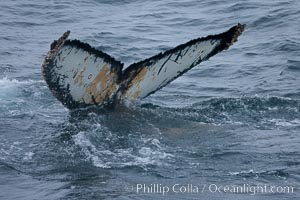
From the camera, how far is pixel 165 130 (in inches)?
338

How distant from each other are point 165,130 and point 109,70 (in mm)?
1086

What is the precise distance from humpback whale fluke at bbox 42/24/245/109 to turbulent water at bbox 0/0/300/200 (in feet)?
1.12

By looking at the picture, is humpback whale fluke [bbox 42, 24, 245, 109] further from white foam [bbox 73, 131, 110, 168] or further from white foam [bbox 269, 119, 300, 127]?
white foam [bbox 269, 119, 300, 127]

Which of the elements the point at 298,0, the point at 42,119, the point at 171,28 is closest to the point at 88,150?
the point at 42,119

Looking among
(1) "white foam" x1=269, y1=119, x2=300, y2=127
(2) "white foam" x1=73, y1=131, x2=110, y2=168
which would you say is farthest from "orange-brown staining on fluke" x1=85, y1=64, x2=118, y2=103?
(1) "white foam" x1=269, y1=119, x2=300, y2=127

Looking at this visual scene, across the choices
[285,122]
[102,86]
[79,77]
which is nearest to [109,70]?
[102,86]

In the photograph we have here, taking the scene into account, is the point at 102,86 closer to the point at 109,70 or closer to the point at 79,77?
the point at 109,70

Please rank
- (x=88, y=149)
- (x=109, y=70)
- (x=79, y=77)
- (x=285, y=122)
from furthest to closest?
1. (x=285, y=122)
2. (x=109, y=70)
3. (x=79, y=77)
4. (x=88, y=149)

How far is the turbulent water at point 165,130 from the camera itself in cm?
698

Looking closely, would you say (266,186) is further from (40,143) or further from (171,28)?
(171,28)

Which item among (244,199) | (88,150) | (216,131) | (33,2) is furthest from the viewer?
(33,2)

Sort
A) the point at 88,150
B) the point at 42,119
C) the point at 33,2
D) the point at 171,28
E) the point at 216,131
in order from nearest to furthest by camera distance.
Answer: the point at 88,150 < the point at 216,131 < the point at 42,119 < the point at 171,28 < the point at 33,2

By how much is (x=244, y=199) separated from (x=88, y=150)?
88.7 inches

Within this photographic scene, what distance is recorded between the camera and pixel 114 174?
23.5 ft
